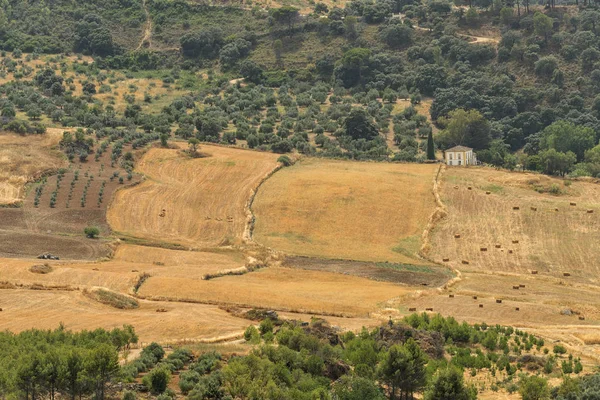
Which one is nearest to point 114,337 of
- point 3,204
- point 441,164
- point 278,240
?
point 278,240

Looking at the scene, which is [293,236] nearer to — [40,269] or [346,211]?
[346,211]

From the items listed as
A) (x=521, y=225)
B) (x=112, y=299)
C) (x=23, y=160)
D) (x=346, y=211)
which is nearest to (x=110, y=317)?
(x=112, y=299)

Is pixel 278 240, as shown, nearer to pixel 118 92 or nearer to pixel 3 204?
pixel 3 204

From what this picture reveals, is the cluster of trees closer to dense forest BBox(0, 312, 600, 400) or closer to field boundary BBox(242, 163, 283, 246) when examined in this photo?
dense forest BBox(0, 312, 600, 400)

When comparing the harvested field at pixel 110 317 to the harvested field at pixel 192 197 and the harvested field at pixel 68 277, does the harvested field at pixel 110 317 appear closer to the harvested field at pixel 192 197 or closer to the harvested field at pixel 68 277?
the harvested field at pixel 68 277

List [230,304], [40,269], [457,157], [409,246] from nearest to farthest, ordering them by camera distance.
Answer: [230,304]
[40,269]
[409,246]
[457,157]

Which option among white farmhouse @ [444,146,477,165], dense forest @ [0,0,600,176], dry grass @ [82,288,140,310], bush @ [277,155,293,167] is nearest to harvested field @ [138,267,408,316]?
dry grass @ [82,288,140,310]
